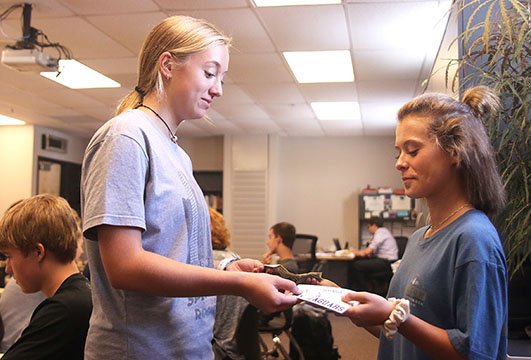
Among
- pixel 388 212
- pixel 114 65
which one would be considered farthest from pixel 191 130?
pixel 114 65

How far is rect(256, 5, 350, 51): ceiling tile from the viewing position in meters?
3.82

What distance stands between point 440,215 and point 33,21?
3.74 m

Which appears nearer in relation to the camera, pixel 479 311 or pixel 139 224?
pixel 139 224

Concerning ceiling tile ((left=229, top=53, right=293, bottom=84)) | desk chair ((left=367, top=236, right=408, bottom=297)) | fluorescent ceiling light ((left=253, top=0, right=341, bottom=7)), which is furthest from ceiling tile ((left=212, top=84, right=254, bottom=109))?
desk chair ((left=367, top=236, right=408, bottom=297))

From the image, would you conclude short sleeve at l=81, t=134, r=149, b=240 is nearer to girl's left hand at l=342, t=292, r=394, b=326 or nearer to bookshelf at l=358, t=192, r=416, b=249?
girl's left hand at l=342, t=292, r=394, b=326

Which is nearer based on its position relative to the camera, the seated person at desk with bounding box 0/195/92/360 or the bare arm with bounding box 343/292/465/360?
the bare arm with bounding box 343/292/465/360

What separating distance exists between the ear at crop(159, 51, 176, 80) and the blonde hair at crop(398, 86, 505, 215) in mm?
659

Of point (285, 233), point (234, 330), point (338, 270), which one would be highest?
point (285, 233)

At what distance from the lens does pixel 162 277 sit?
3.05 feet

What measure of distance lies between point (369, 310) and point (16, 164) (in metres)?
8.36

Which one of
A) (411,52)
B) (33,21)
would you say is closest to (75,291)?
(33,21)

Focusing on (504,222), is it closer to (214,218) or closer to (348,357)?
(214,218)

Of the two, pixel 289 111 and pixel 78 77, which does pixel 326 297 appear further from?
pixel 289 111

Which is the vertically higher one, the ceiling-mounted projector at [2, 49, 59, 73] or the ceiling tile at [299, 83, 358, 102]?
the ceiling tile at [299, 83, 358, 102]
